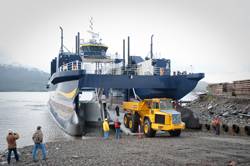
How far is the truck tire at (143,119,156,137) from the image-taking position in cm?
1894

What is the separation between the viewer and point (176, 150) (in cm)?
1405

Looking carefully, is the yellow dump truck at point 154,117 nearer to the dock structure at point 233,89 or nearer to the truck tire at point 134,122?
the truck tire at point 134,122

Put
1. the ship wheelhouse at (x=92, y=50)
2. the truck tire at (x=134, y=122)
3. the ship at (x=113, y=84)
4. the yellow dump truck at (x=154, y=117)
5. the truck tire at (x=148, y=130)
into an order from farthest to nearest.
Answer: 1. the ship wheelhouse at (x=92, y=50)
2. the ship at (x=113, y=84)
3. the truck tire at (x=134, y=122)
4. the truck tire at (x=148, y=130)
5. the yellow dump truck at (x=154, y=117)

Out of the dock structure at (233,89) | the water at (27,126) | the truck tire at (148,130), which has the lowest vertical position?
the water at (27,126)

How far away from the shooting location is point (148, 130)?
19.1m

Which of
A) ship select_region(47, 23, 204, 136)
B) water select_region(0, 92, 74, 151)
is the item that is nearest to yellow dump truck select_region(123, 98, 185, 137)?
ship select_region(47, 23, 204, 136)

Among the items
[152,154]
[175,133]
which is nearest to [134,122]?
[175,133]

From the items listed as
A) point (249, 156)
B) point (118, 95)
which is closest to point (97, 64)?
point (118, 95)

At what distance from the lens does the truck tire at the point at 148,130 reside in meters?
18.9

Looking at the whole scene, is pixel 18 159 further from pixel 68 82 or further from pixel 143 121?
pixel 68 82

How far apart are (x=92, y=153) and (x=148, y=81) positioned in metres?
12.2

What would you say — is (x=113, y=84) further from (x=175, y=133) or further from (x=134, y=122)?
(x=175, y=133)

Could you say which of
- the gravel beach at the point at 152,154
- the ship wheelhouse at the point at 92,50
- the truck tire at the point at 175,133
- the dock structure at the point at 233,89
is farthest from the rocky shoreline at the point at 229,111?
the ship wheelhouse at the point at 92,50

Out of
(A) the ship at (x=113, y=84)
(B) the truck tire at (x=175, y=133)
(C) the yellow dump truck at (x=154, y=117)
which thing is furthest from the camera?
(A) the ship at (x=113, y=84)
